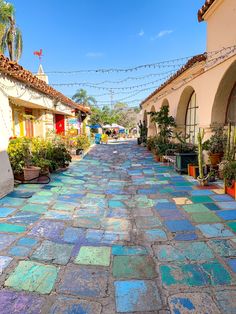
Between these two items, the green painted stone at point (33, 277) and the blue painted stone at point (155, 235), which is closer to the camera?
the green painted stone at point (33, 277)

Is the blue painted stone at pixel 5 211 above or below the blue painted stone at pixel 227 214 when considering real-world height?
above

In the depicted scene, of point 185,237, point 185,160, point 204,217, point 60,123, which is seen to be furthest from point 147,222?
point 60,123

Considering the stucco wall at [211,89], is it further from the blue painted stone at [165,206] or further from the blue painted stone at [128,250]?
the blue painted stone at [128,250]

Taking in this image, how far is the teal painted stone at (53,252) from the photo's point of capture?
270 centimetres

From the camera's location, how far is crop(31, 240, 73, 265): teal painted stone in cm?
270

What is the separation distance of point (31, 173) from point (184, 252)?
4.63 m

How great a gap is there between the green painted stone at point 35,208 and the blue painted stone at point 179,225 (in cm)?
225

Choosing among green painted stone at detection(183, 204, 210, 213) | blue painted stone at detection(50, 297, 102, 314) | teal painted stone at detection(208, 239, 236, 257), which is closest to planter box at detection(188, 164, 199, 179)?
green painted stone at detection(183, 204, 210, 213)

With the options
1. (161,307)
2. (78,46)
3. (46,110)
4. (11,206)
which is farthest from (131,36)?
(161,307)

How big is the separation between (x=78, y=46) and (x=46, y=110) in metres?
4.58

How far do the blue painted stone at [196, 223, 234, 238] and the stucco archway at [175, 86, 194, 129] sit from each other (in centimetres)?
654

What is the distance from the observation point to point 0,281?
2303 millimetres

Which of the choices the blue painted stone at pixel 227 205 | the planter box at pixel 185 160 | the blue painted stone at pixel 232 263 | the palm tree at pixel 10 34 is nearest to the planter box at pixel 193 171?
the planter box at pixel 185 160

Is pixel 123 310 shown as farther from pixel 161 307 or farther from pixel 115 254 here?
pixel 115 254
